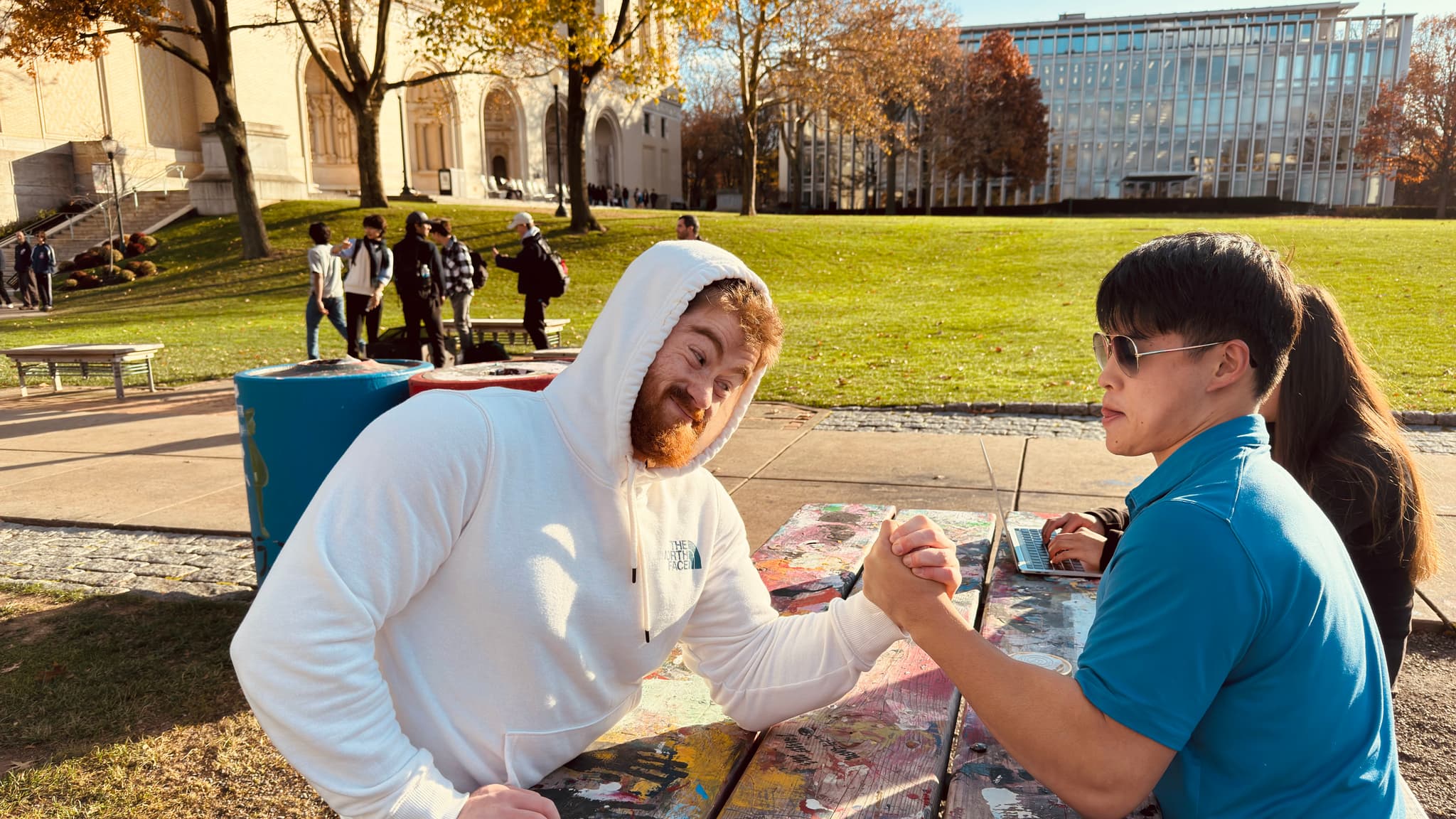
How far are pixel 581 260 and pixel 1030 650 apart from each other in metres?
22.3

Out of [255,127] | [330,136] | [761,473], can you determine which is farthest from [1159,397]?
[330,136]

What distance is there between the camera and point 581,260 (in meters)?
23.7

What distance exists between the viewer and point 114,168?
2777 centimetres

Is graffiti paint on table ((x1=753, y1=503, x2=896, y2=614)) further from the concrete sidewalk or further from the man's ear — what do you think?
the concrete sidewalk

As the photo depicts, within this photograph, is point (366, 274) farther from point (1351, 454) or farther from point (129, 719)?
point (1351, 454)

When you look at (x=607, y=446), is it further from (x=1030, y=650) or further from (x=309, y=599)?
(x=1030, y=650)

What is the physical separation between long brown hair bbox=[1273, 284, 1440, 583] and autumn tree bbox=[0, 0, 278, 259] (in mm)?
24535

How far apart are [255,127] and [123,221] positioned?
5478 mm

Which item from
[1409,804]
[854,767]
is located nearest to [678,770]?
[854,767]

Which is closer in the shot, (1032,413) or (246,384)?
(246,384)

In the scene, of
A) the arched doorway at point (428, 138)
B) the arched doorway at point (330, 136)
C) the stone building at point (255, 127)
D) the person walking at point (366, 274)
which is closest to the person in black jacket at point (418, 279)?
the person walking at point (366, 274)

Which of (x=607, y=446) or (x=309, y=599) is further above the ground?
(x=607, y=446)

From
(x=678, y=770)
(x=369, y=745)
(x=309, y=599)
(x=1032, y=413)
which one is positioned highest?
(x=309, y=599)

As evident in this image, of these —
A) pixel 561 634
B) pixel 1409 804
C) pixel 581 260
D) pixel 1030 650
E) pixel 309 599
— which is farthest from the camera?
pixel 581 260
